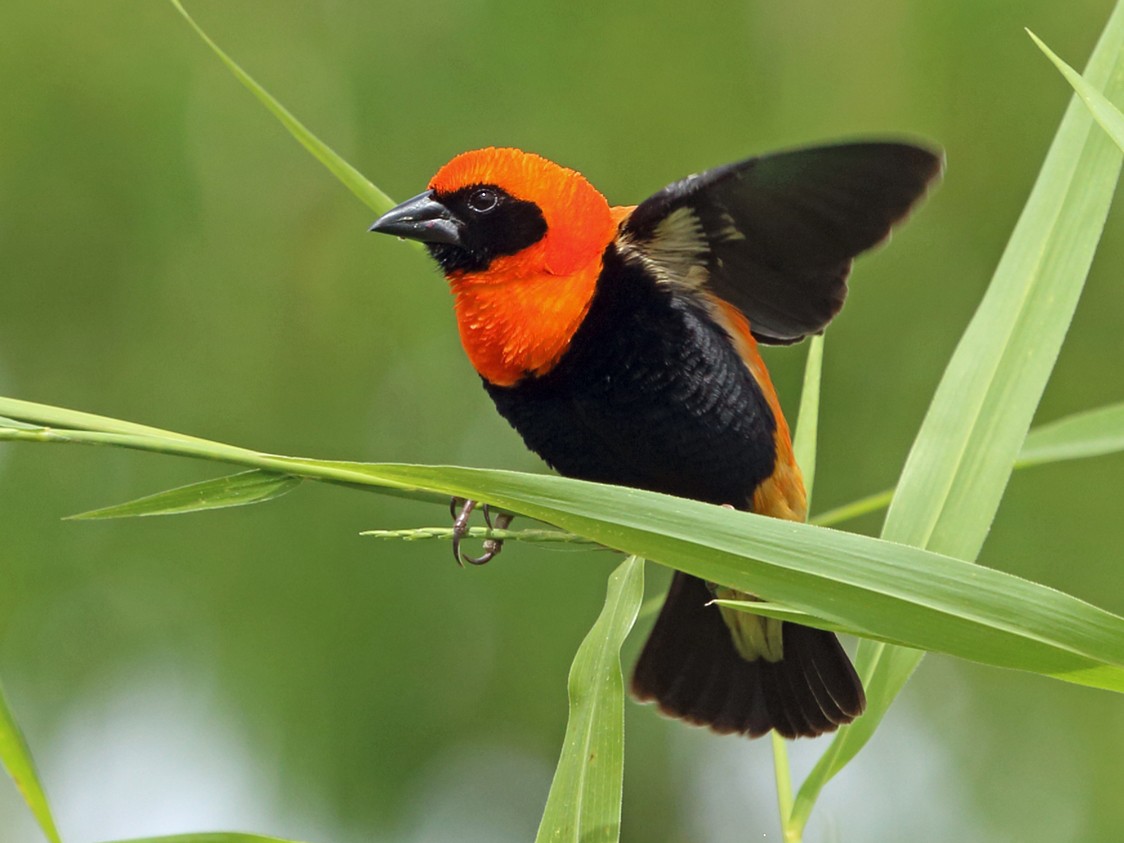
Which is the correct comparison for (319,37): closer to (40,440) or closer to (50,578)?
(50,578)

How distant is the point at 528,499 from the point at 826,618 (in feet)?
0.82

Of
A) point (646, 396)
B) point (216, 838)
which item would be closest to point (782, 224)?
point (646, 396)

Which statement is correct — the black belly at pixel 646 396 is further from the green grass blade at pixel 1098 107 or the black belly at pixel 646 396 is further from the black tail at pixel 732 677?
the green grass blade at pixel 1098 107

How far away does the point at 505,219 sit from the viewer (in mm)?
2037

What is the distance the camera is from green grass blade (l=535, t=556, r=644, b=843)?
1.11 m

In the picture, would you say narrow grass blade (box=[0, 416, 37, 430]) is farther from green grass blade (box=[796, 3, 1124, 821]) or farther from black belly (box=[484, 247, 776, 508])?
black belly (box=[484, 247, 776, 508])

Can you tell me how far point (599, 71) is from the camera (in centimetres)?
452

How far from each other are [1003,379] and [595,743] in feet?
2.00

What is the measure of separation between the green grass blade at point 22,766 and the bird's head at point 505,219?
106cm

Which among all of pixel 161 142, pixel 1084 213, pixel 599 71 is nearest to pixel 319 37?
pixel 161 142

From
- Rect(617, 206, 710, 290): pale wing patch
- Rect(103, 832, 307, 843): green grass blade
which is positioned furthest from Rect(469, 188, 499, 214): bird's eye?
Rect(103, 832, 307, 843): green grass blade

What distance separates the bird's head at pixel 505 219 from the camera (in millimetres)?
2008

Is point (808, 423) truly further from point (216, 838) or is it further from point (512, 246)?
point (216, 838)

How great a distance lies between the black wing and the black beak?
28 cm
